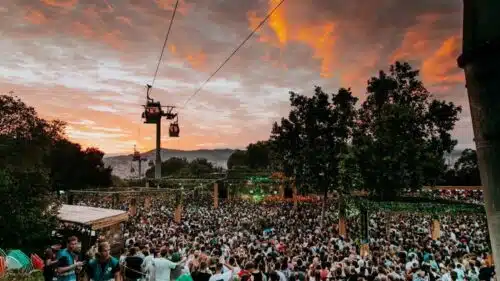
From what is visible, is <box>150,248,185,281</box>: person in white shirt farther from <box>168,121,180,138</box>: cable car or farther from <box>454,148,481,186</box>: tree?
<box>454,148,481,186</box>: tree

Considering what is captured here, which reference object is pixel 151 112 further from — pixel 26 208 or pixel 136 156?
pixel 26 208

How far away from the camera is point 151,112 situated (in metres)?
46.5

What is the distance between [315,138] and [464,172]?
1482 inches

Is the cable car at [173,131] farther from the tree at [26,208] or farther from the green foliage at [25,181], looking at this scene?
the tree at [26,208]

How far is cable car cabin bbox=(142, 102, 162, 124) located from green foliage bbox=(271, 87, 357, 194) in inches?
827

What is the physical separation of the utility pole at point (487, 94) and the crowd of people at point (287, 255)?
475 centimetres

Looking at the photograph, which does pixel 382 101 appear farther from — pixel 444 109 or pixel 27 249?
pixel 27 249

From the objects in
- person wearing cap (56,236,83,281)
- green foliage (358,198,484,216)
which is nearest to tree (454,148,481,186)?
green foliage (358,198,484,216)

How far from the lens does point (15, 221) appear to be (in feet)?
35.5

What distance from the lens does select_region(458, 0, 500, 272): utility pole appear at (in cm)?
124

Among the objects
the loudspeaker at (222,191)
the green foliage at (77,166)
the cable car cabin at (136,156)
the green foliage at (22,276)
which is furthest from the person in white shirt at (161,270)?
the cable car cabin at (136,156)

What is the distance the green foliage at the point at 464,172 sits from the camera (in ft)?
174

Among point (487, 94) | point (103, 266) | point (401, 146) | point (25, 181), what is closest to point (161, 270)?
point (103, 266)

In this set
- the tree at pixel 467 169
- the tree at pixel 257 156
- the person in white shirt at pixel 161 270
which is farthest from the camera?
the tree at pixel 257 156
